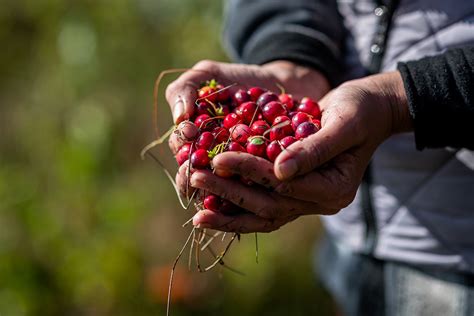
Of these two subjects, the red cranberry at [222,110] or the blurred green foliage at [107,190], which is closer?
the red cranberry at [222,110]

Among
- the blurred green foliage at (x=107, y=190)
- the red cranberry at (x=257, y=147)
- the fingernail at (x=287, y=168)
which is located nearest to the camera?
the fingernail at (x=287, y=168)

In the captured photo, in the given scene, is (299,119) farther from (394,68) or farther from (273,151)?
(394,68)

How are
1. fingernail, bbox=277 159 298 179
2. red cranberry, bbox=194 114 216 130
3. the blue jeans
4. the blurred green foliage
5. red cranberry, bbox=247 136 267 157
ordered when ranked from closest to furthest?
1. fingernail, bbox=277 159 298 179
2. red cranberry, bbox=247 136 267 157
3. red cranberry, bbox=194 114 216 130
4. the blue jeans
5. the blurred green foliage

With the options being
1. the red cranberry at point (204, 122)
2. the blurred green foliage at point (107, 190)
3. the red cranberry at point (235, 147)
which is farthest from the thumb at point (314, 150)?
the blurred green foliage at point (107, 190)

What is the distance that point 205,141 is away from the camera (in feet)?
3.83

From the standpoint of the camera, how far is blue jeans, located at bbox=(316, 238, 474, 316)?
147 cm

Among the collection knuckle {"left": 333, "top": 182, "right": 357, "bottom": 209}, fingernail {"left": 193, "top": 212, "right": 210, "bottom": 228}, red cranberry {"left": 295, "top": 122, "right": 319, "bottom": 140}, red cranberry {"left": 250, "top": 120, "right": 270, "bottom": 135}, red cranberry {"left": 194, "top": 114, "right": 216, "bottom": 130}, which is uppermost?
red cranberry {"left": 194, "top": 114, "right": 216, "bottom": 130}

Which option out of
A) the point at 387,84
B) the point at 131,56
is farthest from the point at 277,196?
the point at 131,56

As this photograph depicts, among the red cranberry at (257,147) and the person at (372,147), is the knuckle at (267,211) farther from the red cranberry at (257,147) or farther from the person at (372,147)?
the red cranberry at (257,147)

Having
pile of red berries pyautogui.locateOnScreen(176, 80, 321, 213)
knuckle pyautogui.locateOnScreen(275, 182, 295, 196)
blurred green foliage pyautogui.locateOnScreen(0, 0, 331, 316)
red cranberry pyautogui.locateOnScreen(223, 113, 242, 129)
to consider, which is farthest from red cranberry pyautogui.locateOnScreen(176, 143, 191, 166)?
blurred green foliage pyautogui.locateOnScreen(0, 0, 331, 316)

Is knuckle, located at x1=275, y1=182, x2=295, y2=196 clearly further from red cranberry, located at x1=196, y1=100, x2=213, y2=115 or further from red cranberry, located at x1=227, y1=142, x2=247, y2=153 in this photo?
red cranberry, located at x1=196, y1=100, x2=213, y2=115

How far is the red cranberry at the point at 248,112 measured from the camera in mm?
1255

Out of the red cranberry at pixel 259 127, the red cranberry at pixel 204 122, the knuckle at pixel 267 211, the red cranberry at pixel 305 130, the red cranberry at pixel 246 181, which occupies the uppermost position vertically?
the red cranberry at pixel 204 122

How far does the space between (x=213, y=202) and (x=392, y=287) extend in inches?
28.9
